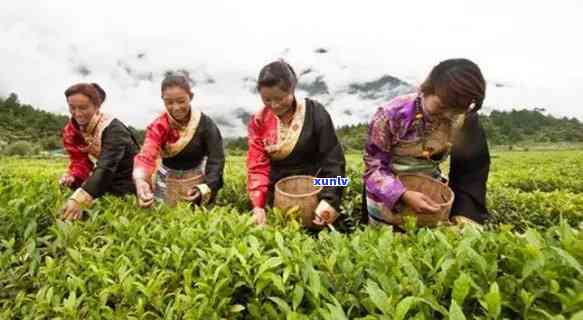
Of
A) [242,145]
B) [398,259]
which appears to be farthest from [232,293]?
[242,145]

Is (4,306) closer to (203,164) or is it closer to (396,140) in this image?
(203,164)

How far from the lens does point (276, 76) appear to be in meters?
2.61

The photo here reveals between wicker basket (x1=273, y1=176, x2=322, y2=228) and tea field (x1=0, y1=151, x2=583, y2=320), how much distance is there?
0.86 ft

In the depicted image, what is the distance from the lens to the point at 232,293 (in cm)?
153

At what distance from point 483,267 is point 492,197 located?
373 cm

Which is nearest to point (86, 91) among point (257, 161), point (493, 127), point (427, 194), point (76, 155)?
point (76, 155)

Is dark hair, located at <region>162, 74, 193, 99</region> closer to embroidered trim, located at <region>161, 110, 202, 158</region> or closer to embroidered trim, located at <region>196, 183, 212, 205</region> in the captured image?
embroidered trim, located at <region>161, 110, 202, 158</region>

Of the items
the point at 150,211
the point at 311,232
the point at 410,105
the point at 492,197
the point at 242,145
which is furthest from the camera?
the point at 242,145

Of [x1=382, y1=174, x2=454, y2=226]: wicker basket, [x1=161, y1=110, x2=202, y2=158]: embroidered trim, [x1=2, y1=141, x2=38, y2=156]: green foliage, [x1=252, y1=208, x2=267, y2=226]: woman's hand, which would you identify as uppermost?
[x1=161, y1=110, x2=202, y2=158]: embroidered trim

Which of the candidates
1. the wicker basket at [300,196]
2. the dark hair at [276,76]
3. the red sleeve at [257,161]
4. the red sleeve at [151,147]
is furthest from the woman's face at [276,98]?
the red sleeve at [151,147]

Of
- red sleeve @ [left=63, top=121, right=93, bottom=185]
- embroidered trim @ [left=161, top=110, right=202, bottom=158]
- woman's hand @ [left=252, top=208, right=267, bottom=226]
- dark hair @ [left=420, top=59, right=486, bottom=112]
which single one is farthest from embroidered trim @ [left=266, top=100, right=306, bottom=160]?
red sleeve @ [left=63, top=121, right=93, bottom=185]

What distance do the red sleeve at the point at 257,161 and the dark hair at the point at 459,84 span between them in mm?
1271

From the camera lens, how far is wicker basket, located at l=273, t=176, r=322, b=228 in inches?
103

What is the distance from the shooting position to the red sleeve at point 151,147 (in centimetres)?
305
